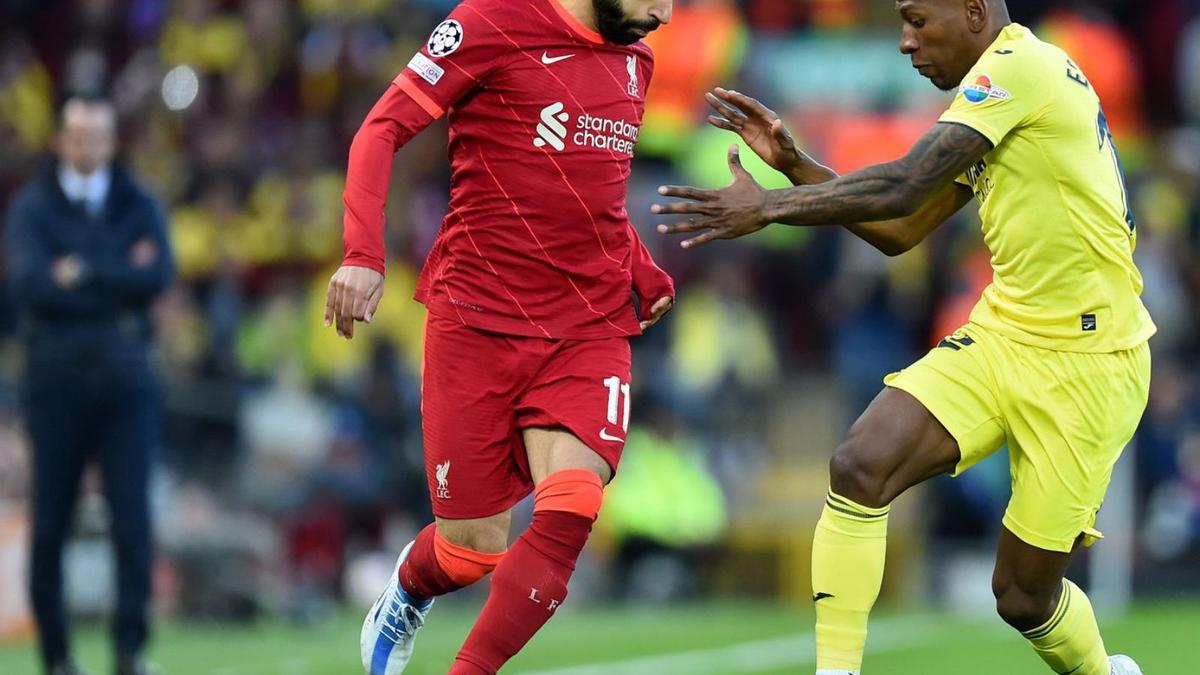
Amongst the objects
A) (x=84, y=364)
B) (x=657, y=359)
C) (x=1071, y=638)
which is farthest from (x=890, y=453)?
(x=657, y=359)

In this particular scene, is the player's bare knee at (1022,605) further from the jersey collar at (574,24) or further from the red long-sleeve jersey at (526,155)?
the jersey collar at (574,24)

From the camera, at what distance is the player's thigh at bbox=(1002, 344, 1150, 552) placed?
6332mm

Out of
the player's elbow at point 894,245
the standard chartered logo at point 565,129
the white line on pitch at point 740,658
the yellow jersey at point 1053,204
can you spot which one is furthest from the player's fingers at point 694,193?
the white line on pitch at point 740,658

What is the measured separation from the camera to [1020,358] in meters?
6.38

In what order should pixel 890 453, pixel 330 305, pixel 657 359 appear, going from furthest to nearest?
pixel 657 359 → pixel 890 453 → pixel 330 305

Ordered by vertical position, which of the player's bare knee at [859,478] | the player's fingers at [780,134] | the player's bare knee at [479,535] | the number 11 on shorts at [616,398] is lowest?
the player's bare knee at [479,535]

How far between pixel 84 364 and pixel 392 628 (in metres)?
2.74

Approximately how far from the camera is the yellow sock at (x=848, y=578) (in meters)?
6.29

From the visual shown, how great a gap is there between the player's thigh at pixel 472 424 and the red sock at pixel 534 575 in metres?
0.37

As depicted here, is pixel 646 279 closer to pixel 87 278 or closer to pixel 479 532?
pixel 479 532

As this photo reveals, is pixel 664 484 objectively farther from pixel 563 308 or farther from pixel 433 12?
pixel 563 308

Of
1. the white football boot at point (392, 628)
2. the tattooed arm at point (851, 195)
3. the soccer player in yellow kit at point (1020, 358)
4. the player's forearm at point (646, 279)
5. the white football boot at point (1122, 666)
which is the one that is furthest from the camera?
the white football boot at point (392, 628)

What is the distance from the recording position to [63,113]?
9453mm

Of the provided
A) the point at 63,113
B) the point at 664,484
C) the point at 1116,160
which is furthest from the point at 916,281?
the point at 1116,160
